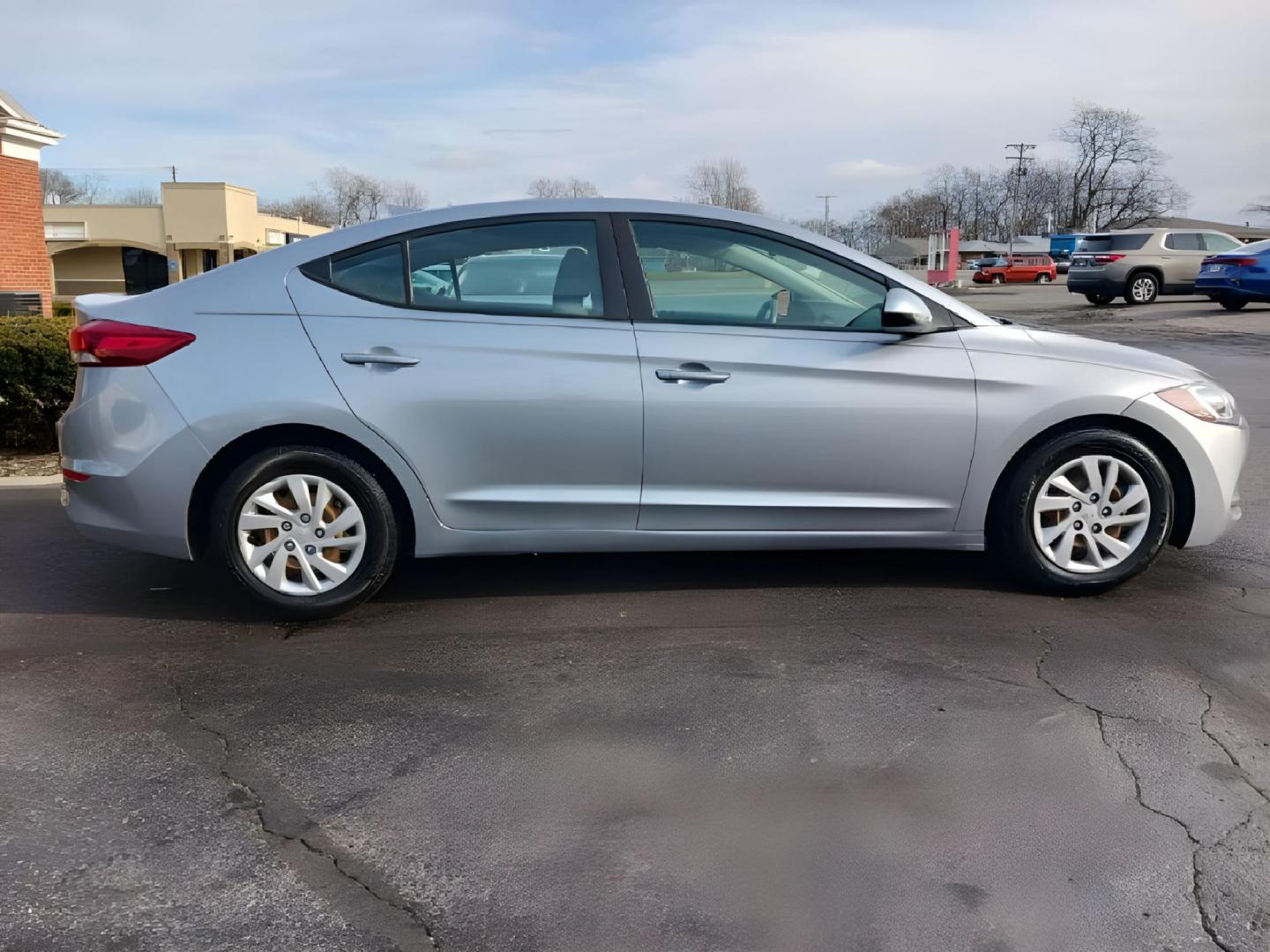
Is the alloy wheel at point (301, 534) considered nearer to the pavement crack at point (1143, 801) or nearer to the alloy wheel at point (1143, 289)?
the pavement crack at point (1143, 801)

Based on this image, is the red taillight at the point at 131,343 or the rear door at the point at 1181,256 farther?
the rear door at the point at 1181,256

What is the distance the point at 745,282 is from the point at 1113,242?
2548 cm

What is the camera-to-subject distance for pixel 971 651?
4.16 metres

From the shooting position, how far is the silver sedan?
4.37 metres

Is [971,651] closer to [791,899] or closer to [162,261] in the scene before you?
[791,899]

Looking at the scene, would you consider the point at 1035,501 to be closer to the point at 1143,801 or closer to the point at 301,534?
the point at 1143,801

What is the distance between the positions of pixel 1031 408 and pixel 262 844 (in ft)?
11.0

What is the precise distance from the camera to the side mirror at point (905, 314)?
452 centimetres

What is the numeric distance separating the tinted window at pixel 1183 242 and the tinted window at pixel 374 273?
26003 mm

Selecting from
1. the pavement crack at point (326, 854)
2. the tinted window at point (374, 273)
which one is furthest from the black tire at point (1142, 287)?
the pavement crack at point (326, 854)

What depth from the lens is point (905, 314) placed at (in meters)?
4.52

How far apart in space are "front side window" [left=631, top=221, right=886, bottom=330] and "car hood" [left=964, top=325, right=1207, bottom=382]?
53 cm

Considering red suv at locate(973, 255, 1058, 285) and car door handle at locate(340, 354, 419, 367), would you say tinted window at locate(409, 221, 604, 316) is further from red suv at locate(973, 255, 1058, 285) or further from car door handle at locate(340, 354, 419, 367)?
red suv at locate(973, 255, 1058, 285)

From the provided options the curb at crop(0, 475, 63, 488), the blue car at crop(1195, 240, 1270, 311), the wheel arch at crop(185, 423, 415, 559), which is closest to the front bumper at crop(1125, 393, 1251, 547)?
the wheel arch at crop(185, 423, 415, 559)
